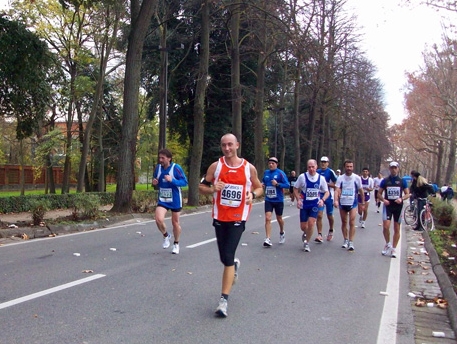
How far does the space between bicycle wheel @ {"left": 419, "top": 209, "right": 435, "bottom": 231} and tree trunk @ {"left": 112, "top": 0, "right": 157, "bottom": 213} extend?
1006 cm

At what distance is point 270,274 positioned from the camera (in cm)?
784

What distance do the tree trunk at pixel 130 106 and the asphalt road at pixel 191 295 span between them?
6.06 m

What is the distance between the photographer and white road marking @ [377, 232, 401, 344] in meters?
5.06

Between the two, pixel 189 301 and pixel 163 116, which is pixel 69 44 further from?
pixel 189 301

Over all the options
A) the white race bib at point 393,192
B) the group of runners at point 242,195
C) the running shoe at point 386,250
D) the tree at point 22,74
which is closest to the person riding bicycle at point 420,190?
the group of runners at point 242,195

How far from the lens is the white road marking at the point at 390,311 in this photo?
5.06 metres

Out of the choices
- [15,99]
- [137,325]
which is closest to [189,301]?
[137,325]

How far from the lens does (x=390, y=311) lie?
602cm

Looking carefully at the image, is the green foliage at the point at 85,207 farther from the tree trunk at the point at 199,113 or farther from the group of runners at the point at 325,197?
the tree trunk at the point at 199,113

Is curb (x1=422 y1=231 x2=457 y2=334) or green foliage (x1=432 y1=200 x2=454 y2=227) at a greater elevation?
green foliage (x1=432 y1=200 x2=454 y2=227)

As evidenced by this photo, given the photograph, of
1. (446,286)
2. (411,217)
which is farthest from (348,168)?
(411,217)

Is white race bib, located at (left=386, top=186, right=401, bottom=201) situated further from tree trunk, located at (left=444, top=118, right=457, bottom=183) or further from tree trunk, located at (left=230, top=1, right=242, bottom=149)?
tree trunk, located at (left=444, top=118, right=457, bottom=183)

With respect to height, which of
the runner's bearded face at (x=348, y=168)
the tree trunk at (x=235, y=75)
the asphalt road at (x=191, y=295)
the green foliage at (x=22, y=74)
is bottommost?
the asphalt road at (x=191, y=295)

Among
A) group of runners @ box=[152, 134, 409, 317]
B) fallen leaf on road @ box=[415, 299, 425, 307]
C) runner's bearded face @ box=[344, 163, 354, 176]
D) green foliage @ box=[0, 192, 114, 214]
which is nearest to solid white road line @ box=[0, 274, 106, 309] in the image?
group of runners @ box=[152, 134, 409, 317]
